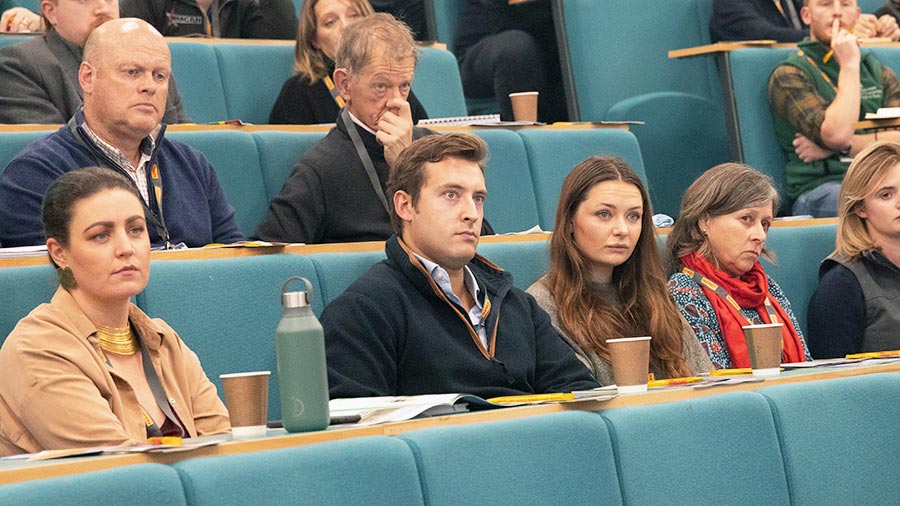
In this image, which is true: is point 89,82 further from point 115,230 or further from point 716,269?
point 716,269

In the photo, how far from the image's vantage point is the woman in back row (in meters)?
3.36

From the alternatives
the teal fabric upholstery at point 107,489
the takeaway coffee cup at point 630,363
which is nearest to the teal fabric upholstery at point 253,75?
the takeaway coffee cup at point 630,363

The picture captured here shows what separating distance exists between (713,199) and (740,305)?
0.23m

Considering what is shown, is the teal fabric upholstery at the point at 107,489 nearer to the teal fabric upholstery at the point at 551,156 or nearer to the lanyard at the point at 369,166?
the lanyard at the point at 369,166

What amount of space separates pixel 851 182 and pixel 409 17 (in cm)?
170

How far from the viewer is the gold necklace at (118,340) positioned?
183 centimetres

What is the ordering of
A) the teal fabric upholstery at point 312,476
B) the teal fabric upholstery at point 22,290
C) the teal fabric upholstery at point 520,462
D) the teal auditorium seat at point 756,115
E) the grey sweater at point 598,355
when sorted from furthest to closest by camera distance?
the teal auditorium seat at point 756,115, the grey sweater at point 598,355, the teal fabric upholstery at point 22,290, the teal fabric upholstery at point 520,462, the teal fabric upholstery at point 312,476

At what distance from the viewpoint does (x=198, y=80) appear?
10.9ft

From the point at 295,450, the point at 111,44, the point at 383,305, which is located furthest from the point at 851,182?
the point at 295,450

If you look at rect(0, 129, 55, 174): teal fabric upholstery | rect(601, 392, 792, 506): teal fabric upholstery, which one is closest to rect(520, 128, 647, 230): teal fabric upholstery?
rect(0, 129, 55, 174): teal fabric upholstery

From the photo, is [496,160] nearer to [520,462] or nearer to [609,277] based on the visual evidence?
[609,277]

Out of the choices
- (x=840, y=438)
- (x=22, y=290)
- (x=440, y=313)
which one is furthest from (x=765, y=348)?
(x=22, y=290)

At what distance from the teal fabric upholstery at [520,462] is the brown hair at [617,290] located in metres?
0.89

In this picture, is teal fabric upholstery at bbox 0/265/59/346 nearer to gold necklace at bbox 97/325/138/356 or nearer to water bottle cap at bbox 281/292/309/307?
gold necklace at bbox 97/325/138/356
